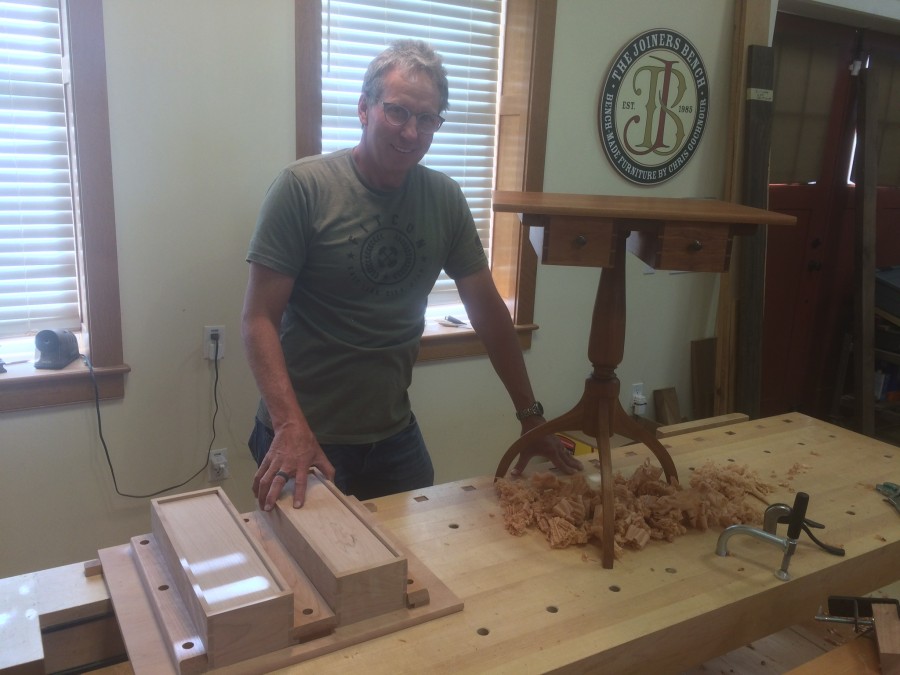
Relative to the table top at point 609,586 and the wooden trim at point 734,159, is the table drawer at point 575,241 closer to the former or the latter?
the table top at point 609,586

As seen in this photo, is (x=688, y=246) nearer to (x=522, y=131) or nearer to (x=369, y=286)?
(x=369, y=286)

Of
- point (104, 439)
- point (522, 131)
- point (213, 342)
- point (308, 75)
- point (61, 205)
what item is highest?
point (308, 75)

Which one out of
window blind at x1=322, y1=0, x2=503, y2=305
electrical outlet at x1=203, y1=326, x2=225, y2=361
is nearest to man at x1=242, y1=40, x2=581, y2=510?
electrical outlet at x1=203, y1=326, x2=225, y2=361

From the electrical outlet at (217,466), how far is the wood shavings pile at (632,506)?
4.12 feet

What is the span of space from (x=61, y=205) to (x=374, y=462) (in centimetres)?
124

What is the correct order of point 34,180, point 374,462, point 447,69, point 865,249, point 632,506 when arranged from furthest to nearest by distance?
point 865,249 < point 447,69 < point 34,180 < point 374,462 < point 632,506

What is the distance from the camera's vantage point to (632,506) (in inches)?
51.4

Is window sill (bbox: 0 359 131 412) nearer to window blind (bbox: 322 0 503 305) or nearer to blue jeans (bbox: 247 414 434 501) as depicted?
blue jeans (bbox: 247 414 434 501)

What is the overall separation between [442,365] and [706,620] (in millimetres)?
1772

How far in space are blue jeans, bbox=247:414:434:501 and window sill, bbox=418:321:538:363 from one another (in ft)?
2.91

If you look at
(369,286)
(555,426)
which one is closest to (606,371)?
(555,426)

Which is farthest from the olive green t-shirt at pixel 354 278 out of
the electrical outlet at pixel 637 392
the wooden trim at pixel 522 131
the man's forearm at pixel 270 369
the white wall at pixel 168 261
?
the electrical outlet at pixel 637 392

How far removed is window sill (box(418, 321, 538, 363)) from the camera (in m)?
2.65

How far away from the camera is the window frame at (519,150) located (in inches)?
103
